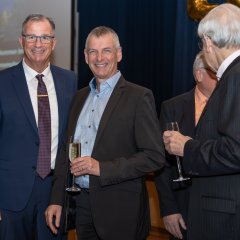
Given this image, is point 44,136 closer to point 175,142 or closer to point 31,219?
point 31,219

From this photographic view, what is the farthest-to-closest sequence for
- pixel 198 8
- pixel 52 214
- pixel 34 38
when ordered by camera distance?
pixel 198 8 < pixel 34 38 < pixel 52 214

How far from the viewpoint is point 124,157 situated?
2469mm

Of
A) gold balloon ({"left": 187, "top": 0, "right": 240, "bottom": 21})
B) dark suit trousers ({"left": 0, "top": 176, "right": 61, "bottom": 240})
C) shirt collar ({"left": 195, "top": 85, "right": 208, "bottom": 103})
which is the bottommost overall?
dark suit trousers ({"left": 0, "top": 176, "right": 61, "bottom": 240})

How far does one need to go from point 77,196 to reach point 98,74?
66 centimetres

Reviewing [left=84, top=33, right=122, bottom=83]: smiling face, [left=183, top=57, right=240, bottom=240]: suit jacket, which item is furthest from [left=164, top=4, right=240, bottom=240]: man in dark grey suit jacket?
[left=84, top=33, right=122, bottom=83]: smiling face

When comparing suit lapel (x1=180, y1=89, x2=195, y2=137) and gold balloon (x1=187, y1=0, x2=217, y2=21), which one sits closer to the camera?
suit lapel (x1=180, y1=89, x2=195, y2=137)

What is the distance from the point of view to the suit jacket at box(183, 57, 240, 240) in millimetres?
1938

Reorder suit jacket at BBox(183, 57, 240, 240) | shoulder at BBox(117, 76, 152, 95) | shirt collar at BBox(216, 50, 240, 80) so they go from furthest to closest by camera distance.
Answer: shoulder at BBox(117, 76, 152, 95) < shirt collar at BBox(216, 50, 240, 80) < suit jacket at BBox(183, 57, 240, 240)

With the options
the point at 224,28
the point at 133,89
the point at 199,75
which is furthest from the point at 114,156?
the point at 224,28

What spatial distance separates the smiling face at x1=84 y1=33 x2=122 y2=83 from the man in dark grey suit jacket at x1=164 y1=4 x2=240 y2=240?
633 mm

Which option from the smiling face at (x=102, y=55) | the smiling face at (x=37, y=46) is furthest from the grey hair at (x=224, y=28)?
the smiling face at (x=37, y=46)

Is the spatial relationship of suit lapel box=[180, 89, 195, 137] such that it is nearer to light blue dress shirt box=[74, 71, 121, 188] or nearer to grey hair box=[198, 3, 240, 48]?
light blue dress shirt box=[74, 71, 121, 188]

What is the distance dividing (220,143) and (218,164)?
9 cm

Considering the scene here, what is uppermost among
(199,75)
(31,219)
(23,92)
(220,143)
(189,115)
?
(199,75)
